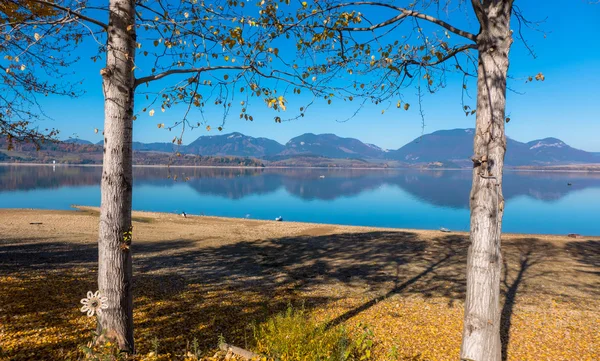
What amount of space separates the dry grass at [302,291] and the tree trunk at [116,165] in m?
1.32

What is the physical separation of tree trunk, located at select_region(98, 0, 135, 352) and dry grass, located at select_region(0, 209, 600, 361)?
132 centimetres

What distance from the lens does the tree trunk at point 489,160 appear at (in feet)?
14.8

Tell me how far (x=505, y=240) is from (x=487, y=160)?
17.5m

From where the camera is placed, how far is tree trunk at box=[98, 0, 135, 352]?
4.55 metres

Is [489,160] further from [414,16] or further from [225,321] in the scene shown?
[225,321]

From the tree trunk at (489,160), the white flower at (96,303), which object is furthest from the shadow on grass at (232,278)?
the tree trunk at (489,160)

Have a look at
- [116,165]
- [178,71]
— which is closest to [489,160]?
[178,71]

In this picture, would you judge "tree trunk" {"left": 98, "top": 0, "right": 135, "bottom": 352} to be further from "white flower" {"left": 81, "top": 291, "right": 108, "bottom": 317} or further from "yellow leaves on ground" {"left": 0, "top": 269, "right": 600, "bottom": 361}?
"yellow leaves on ground" {"left": 0, "top": 269, "right": 600, "bottom": 361}

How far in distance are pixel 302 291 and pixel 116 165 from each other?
22.9 ft

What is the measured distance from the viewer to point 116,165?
4531 mm

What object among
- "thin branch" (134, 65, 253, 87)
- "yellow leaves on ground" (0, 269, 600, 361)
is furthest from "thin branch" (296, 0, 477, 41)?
"yellow leaves on ground" (0, 269, 600, 361)

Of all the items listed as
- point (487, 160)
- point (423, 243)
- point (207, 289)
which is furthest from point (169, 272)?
point (423, 243)

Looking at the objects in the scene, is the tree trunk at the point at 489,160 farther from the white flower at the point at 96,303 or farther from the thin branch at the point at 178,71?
the white flower at the point at 96,303

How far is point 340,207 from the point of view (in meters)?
70.3
